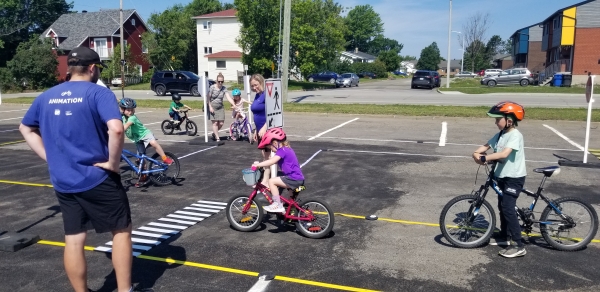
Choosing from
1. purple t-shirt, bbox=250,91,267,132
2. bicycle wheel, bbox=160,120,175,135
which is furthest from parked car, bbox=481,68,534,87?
purple t-shirt, bbox=250,91,267,132

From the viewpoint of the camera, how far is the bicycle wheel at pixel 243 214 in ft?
21.9

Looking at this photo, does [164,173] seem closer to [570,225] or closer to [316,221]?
[316,221]

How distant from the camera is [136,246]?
6.08m

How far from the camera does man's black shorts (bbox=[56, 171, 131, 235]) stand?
411 centimetres

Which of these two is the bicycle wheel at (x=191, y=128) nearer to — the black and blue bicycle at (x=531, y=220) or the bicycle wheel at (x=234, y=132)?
the bicycle wheel at (x=234, y=132)

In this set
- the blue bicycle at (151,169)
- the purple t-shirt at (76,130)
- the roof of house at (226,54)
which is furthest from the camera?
the roof of house at (226,54)

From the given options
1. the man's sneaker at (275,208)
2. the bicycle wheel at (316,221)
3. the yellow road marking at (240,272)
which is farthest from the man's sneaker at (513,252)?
the man's sneaker at (275,208)

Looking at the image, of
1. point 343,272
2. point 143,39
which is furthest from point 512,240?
point 143,39

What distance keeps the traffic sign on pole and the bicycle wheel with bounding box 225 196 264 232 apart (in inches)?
60.7

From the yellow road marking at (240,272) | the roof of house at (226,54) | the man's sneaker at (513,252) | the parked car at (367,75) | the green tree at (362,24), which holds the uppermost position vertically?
the green tree at (362,24)

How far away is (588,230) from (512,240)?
1.00m

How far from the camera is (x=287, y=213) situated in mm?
6562

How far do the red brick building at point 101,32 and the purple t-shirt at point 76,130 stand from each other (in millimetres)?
60534

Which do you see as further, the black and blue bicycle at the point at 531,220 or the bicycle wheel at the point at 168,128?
the bicycle wheel at the point at 168,128
